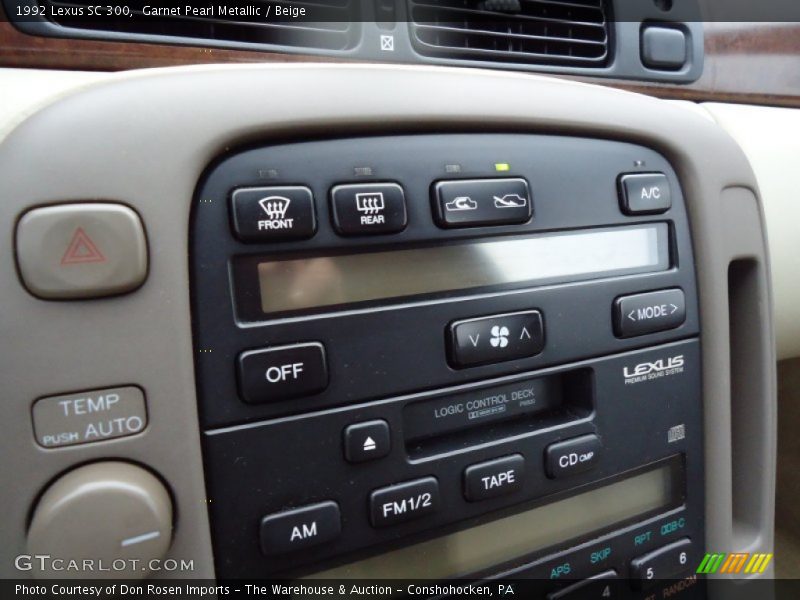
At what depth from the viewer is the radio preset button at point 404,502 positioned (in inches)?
17.9

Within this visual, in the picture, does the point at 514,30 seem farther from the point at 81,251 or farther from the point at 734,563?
the point at 734,563

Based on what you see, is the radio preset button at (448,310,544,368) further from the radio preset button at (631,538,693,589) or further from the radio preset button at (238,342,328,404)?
the radio preset button at (631,538,693,589)

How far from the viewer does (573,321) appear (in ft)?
1.73

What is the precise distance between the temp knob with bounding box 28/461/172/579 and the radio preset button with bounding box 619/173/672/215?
18.2 inches

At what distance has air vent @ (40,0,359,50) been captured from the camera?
43 cm

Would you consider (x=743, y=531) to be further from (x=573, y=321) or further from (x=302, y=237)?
(x=302, y=237)

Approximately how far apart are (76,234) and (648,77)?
588 mm

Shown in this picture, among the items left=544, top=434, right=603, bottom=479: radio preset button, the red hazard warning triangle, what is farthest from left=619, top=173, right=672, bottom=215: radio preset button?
the red hazard warning triangle

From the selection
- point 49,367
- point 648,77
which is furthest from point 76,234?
point 648,77

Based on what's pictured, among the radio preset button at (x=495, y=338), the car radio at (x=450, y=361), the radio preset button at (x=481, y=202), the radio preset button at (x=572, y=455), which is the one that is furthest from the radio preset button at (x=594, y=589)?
the radio preset button at (x=481, y=202)

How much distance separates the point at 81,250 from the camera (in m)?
0.36

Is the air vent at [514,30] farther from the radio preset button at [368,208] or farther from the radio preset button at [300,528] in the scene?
the radio preset button at [300,528]

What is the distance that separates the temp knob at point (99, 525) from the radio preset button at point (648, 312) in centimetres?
42

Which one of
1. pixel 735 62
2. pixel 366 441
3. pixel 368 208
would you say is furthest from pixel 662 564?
pixel 735 62
